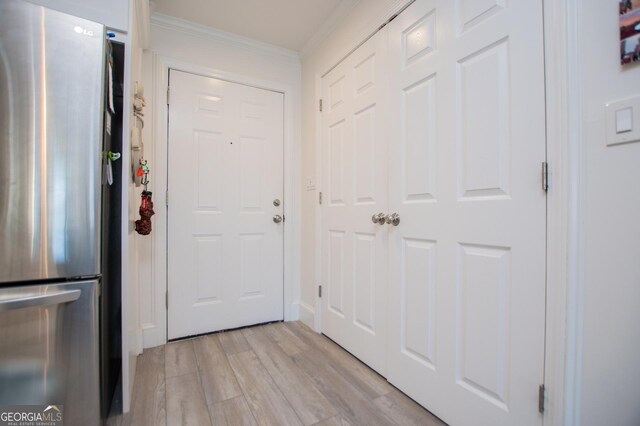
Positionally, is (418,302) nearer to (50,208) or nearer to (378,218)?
(378,218)

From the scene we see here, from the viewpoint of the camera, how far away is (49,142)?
3.15 feet

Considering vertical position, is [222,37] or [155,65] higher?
[222,37]

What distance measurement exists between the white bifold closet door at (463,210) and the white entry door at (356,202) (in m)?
0.02

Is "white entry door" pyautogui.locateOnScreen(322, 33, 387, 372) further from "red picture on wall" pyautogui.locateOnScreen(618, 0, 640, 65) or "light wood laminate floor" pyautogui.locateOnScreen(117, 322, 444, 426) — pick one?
"red picture on wall" pyautogui.locateOnScreen(618, 0, 640, 65)

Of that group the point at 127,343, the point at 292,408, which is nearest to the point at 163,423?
the point at 127,343

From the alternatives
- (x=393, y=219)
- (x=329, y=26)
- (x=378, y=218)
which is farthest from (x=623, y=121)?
(x=329, y=26)

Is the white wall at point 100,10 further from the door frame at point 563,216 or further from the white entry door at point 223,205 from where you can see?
the door frame at point 563,216

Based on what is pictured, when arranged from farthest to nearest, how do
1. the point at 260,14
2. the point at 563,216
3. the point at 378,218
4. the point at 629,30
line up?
the point at 260,14 < the point at 378,218 < the point at 563,216 < the point at 629,30

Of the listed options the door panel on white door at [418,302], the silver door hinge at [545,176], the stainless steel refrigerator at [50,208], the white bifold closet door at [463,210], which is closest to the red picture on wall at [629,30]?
the white bifold closet door at [463,210]

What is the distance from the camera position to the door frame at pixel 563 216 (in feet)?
2.76

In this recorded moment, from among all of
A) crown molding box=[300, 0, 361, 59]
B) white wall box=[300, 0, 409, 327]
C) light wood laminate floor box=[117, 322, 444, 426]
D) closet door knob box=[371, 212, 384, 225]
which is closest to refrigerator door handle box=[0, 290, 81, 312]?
light wood laminate floor box=[117, 322, 444, 426]

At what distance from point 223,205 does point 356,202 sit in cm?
107

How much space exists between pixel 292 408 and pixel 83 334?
93cm

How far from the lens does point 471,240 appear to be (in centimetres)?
113
